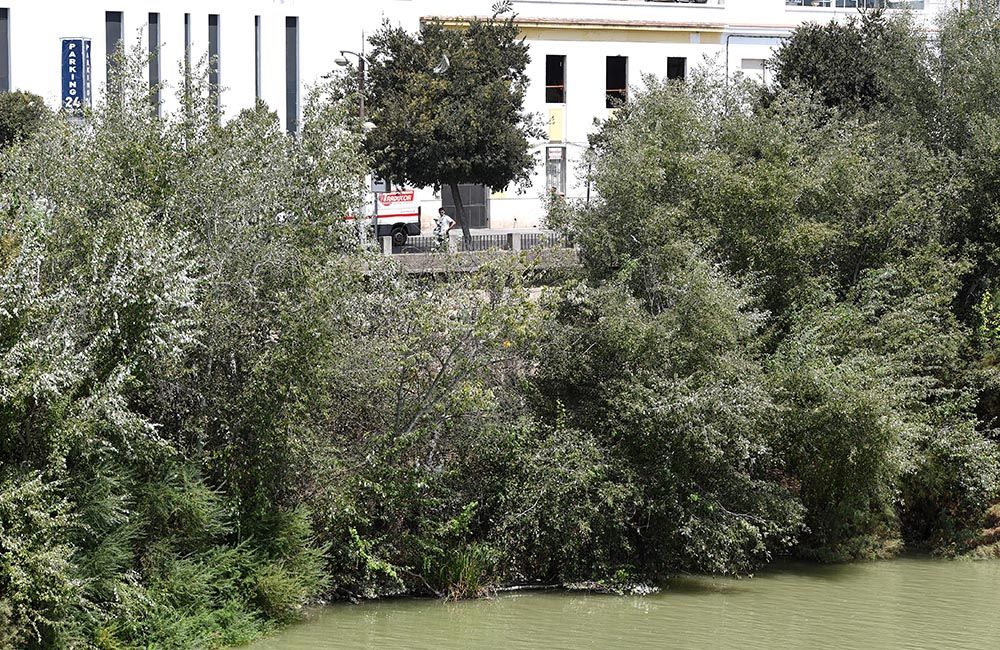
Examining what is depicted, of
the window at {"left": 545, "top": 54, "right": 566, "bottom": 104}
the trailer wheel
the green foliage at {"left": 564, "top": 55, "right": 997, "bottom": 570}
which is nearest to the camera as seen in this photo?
the green foliage at {"left": 564, "top": 55, "right": 997, "bottom": 570}

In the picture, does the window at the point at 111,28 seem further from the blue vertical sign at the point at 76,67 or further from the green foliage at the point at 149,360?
the green foliage at the point at 149,360

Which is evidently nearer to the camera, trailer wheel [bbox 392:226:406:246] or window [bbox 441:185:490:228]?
trailer wheel [bbox 392:226:406:246]

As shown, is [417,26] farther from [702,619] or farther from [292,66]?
[702,619]

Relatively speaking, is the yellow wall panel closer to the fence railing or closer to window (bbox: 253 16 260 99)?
window (bbox: 253 16 260 99)

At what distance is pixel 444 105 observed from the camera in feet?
137

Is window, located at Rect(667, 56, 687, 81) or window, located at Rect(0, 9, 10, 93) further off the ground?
window, located at Rect(667, 56, 687, 81)

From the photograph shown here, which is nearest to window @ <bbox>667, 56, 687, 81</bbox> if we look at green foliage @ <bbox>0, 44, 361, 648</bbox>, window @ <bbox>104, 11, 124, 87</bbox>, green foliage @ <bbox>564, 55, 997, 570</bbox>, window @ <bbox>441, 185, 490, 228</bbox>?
window @ <bbox>441, 185, 490, 228</bbox>

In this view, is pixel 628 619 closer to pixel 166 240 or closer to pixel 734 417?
pixel 734 417

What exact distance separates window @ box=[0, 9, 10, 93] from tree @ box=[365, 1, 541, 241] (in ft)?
36.1

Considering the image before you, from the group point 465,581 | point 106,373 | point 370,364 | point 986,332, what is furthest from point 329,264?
point 986,332

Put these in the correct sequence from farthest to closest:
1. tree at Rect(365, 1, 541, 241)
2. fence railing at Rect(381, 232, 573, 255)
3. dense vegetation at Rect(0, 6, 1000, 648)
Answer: tree at Rect(365, 1, 541, 241), fence railing at Rect(381, 232, 573, 255), dense vegetation at Rect(0, 6, 1000, 648)

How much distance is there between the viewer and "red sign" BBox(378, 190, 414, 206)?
43969 mm

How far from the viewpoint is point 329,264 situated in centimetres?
1891

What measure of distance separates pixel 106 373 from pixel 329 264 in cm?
376
